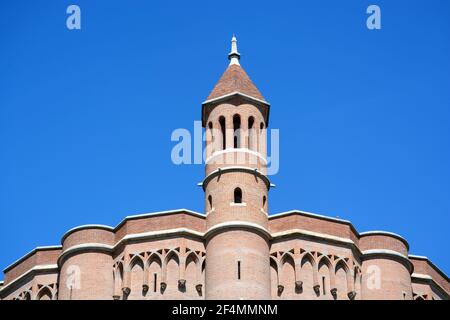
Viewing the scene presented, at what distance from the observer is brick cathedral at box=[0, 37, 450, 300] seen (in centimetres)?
4403

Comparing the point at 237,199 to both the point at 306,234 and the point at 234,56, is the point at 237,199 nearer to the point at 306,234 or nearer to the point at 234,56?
the point at 306,234

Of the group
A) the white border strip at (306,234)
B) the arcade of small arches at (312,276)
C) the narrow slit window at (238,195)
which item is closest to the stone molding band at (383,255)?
the arcade of small arches at (312,276)

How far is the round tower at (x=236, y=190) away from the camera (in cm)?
4338

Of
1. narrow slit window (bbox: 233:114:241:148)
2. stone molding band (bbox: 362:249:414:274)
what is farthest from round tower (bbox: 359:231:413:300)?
narrow slit window (bbox: 233:114:241:148)

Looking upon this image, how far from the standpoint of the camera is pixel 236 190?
4519 cm

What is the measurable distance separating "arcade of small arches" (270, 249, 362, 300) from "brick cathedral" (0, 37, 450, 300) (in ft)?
0.10

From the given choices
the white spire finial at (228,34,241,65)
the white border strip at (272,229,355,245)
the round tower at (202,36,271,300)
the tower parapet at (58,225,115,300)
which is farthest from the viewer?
the white spire finial at (228,34,241,65)

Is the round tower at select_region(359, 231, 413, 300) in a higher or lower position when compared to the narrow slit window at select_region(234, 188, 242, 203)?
lower

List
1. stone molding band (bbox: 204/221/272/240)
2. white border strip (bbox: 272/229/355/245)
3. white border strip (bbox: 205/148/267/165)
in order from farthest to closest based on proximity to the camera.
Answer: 1. white border strip (bbox: 205/148/267/165)
2. white border strip (bbox: 272/229/355/245)
3. stone molding band (bbox: 204/221/272/240)

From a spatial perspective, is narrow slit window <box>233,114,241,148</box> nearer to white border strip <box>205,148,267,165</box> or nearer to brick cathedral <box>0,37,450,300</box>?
brick cathedral <box>0,37,450,300</box>

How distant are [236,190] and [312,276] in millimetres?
3584

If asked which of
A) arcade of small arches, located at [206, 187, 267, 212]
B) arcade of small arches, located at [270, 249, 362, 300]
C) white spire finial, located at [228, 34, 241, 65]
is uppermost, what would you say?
white spire finial, located at [228, 34, 241, 65]
